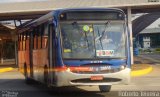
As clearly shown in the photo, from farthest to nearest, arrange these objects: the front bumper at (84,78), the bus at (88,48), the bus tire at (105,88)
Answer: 1. the bus tire at (105,88)
2. the bus at (88,48)
3. the front bumper at (84,78)

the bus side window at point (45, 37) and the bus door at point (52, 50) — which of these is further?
the bus side window at point (45, 37)

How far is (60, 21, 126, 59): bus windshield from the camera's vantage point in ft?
48.0

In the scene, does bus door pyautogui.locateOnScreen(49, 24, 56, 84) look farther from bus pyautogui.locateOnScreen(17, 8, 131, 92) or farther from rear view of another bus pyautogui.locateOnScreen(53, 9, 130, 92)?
rear view of another bus pyautogui.locateOnScreen(53, 9, 130, 92)

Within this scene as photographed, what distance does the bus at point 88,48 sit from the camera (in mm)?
14461

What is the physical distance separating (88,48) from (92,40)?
0.30m

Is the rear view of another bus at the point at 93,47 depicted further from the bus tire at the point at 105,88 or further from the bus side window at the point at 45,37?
the bus tire at the point at 105,88

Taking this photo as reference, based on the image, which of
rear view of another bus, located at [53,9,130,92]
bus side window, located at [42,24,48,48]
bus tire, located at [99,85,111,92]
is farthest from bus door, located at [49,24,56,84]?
bus tire, located at [99,85,111,92]

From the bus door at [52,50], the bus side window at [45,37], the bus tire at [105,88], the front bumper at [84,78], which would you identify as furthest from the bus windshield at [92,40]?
the bus tire at [105,88]

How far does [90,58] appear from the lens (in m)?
14.6

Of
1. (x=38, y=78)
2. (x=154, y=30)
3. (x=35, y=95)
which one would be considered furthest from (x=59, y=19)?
(x=154, y=30)

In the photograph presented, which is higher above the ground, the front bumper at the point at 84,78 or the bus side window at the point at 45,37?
the bus side window at the point at 45,37

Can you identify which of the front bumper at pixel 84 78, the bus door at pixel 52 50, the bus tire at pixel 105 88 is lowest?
the bus tire at pixel 105 88

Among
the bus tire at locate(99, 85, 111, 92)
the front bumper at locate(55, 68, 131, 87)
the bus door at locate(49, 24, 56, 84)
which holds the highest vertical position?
the bus door at locate(49, 24, 56, 84)

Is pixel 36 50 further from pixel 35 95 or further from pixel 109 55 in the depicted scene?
pixel 109 55
